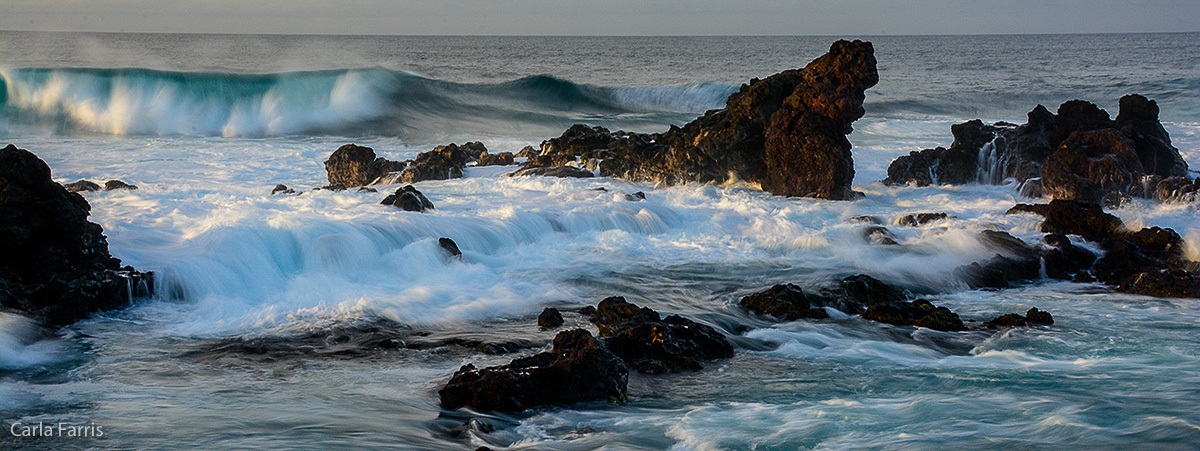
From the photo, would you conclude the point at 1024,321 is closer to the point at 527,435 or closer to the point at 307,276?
the point at 527,435

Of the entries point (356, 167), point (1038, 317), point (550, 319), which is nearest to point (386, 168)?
point (356, 167)

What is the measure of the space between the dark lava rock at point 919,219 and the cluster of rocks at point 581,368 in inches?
261

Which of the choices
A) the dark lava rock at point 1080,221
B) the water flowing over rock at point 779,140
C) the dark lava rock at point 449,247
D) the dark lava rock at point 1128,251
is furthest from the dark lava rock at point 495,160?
the dark lava rock at point 1080,221

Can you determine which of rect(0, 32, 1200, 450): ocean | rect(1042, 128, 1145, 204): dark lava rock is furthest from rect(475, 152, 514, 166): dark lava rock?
rect(1042, 128, 1145, 204): dark lava rock

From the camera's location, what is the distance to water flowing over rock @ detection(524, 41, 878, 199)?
48.6 ft

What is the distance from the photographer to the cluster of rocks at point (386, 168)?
55.1 feet

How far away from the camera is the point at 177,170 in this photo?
61.0ft

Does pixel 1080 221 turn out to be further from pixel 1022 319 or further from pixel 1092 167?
pixel 1022 319

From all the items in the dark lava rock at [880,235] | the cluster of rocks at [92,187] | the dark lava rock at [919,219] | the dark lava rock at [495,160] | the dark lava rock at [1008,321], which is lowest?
the dark lava rock at [1008,321]

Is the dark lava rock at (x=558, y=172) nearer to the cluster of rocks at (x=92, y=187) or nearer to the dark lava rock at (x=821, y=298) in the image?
the cluster of rocks at (x=92, y=187)

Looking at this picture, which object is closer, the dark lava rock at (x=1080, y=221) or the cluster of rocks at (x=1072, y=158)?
the dark lava rock at (x=1080, y=221)

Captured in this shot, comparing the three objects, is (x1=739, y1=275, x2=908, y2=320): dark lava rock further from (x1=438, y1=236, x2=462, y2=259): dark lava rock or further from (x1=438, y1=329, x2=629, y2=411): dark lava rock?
(x1=438, y1=236, x2=462, y2=259): dark lava rock

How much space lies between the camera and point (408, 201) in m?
12.3

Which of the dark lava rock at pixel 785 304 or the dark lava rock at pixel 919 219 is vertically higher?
the dark lava rock at pixel 919 219
